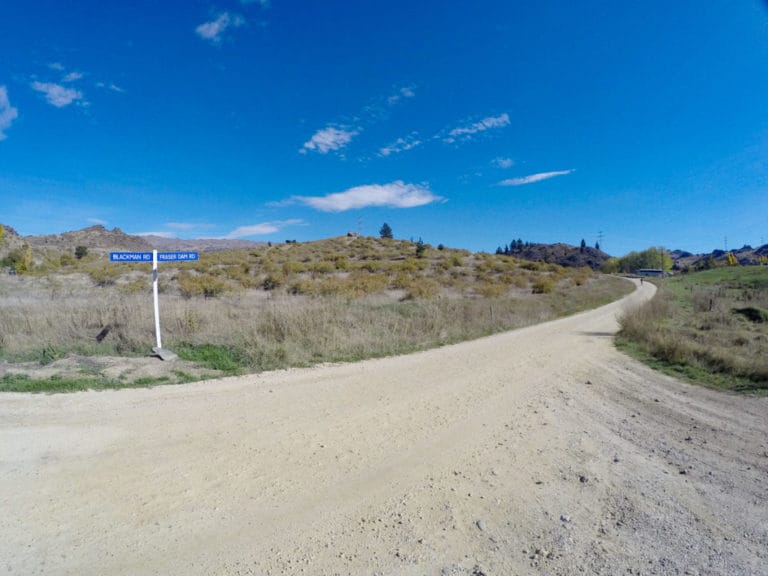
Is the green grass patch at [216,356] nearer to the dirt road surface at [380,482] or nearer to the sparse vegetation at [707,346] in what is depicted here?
the dirt road surface at [380,482]

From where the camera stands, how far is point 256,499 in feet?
11.6

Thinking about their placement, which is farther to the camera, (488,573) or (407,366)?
(407,366)

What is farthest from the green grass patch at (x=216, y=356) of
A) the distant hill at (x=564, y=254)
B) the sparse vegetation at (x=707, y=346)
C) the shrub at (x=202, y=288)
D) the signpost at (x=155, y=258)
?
the distant hill at (x=564, y=254)

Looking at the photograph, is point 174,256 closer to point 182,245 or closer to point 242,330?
point 242,330

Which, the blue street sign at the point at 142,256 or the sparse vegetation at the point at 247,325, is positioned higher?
the blue street sign at the point at 142,256

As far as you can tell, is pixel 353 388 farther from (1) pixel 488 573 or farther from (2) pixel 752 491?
(2) pixel 752 491

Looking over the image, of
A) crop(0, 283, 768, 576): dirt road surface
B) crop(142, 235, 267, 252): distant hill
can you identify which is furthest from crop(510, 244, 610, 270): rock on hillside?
crop(0, 283, 768, 576): dirt road surface

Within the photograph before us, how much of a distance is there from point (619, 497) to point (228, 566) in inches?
139

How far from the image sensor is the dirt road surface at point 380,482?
2.87 meters

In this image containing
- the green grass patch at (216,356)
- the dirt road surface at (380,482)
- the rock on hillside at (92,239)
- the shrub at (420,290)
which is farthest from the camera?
the rock on hillside at (92,239)

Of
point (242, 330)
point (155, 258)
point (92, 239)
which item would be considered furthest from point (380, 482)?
point (92, 239)

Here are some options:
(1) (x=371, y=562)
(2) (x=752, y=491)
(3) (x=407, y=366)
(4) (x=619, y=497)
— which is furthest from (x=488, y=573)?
(3) (x=407, y=366)

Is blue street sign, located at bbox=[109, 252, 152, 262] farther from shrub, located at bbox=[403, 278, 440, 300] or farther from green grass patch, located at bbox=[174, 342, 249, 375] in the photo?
shrub, located at bbox=[403, 278, 440, 300]

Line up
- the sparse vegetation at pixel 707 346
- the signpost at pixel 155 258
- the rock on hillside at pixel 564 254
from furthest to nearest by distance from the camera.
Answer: the rock on hillside at pixel 564 254 < the signpost at pixel 155 258 < the sparse vegetation at pixel 707 346
